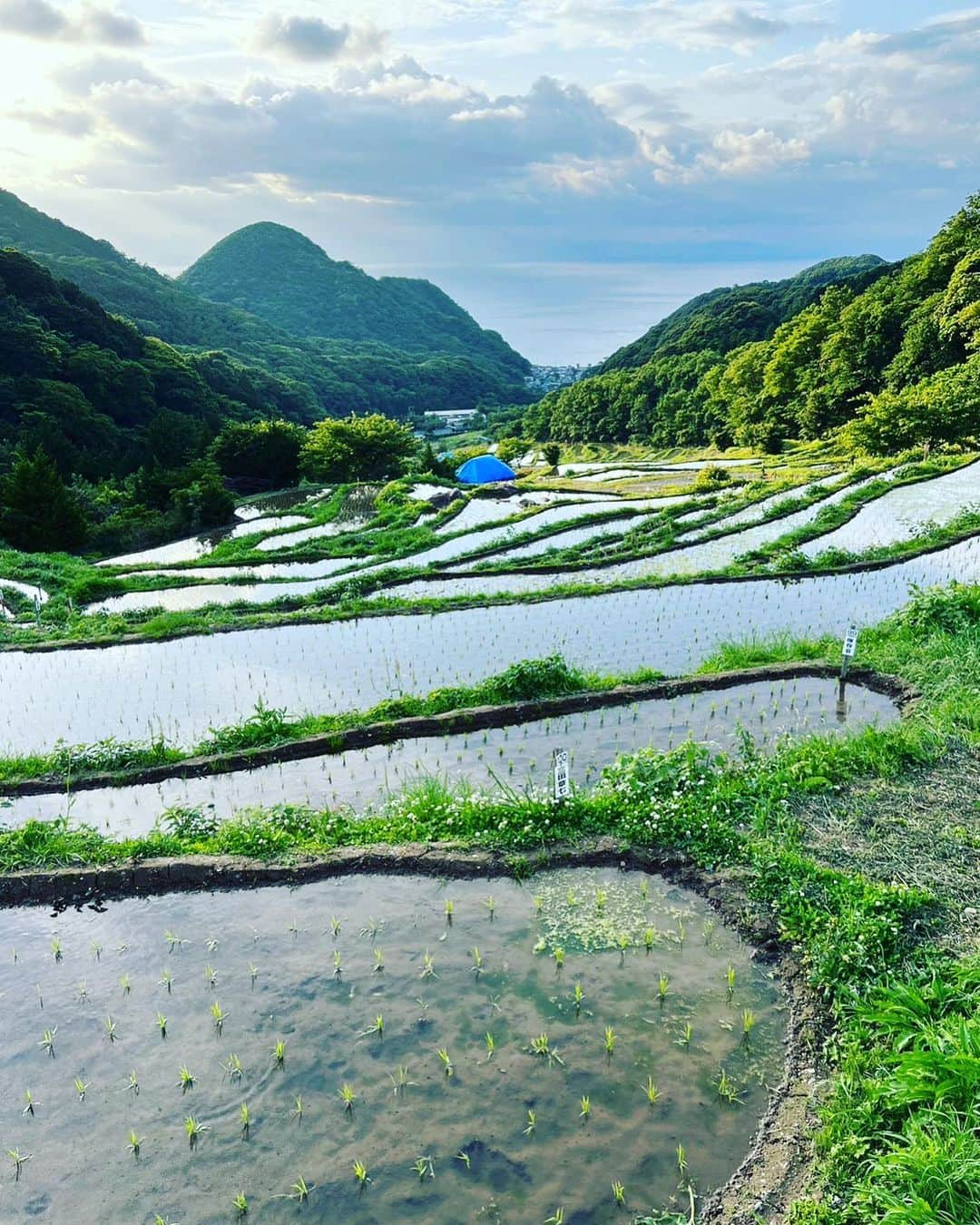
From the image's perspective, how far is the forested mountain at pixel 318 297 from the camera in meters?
148

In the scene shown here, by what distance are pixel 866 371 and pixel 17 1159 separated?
43.7 m

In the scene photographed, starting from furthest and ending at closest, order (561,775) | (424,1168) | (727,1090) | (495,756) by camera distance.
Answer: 1. (495,756)
2. (561,775)
3. (727,1090)
4. (424,1168)

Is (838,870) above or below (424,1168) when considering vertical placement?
above

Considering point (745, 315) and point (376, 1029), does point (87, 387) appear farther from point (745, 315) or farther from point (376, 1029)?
point (745, 315)

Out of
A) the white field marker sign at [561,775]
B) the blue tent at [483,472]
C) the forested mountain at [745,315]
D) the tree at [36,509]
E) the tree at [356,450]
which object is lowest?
the white field marker sign at [561,775]

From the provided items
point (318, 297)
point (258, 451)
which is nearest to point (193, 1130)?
point (258, 451)

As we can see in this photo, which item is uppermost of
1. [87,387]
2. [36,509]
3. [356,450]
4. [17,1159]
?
[87,387]

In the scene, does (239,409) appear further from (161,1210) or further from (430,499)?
(161,1210)

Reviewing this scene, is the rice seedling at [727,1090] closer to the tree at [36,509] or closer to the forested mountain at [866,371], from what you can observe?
the tree at [36,509]

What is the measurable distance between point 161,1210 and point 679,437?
5908cm

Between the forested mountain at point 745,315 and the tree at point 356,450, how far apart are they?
119 ft

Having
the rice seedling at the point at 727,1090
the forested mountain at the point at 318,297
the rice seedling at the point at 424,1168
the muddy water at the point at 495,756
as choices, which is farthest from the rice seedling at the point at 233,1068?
the forested mountain at the point at 318,297

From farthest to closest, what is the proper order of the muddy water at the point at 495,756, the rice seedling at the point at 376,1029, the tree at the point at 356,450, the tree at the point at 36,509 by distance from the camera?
the tree at the point at 356,450 < the tree at the point at 36,509 < the muddy water at the point at 495,756 < the rice seedling at the point at 376,1029

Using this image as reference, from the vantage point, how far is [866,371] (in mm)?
38812
